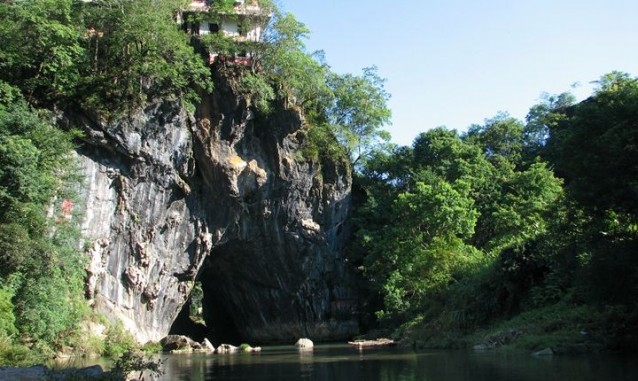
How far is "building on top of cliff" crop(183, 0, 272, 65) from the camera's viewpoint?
3288cm

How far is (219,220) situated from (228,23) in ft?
36.9

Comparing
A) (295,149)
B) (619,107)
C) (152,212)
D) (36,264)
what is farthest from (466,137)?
(36,264)

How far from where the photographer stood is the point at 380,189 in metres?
40.7

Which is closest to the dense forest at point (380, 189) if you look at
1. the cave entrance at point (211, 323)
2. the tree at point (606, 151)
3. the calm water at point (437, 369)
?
the tree at point (606, 151)

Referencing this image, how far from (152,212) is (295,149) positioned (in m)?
9.20

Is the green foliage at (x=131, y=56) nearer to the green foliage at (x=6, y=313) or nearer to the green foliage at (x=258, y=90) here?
the green foliage at (x=258, y=90)

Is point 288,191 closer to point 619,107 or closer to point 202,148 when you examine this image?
point 202,148

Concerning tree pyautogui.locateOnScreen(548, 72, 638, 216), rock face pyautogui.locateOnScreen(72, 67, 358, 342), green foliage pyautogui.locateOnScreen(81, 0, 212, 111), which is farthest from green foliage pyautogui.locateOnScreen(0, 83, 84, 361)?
tree pyautogui.locateOnScreen(548, 72, 638, 216)

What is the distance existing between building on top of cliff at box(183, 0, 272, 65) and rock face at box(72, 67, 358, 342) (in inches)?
91.7

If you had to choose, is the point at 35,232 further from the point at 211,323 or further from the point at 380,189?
the point at 211,323

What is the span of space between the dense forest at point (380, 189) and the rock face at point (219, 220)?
1152mm

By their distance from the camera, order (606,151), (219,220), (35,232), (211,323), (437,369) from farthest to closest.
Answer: (211,323)
(219,220)
(35,232)
(606,151)
(437,369)

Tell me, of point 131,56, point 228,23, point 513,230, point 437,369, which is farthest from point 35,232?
point 513,230

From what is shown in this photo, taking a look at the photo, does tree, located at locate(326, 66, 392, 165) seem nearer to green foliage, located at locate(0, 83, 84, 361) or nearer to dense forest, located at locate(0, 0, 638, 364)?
dense forest, located at locate(0, 0, 638, 364)
